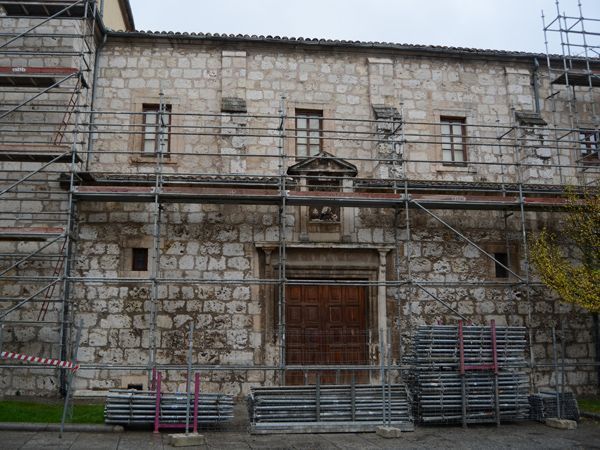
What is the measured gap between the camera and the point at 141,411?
30.4 ft

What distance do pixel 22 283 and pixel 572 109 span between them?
41.1ft

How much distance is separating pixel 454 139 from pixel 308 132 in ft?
11.0

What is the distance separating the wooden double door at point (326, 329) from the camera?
12680 mm

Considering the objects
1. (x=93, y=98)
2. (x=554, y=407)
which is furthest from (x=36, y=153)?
(x=554, y=407)

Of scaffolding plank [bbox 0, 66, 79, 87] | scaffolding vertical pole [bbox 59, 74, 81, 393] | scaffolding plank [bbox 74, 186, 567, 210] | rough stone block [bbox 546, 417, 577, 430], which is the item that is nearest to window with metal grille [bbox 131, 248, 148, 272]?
scaffolding plank [bbox 74, 186, 567, 210]

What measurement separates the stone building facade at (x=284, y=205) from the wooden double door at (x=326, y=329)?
4 cm

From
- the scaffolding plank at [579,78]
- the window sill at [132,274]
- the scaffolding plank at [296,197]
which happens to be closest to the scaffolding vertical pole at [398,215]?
the scaffolding plank at [296,197]

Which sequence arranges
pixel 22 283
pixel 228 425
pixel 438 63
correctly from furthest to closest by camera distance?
1. pixel 438 63
2. pixel 22 283
3. pixel 228 425

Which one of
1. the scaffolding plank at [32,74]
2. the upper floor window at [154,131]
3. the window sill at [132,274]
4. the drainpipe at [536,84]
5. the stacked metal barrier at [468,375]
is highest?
the drainpipe at [536,84]

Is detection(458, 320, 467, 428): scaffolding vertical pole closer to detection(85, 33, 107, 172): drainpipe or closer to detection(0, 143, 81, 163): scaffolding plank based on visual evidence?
detection(0, 143, 81, 163): scaffolding plank

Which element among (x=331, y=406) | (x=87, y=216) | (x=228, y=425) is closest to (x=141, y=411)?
(x=228, y=425)

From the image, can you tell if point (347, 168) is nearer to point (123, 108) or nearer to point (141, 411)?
point (123, 108)

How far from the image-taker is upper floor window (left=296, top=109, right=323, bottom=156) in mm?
13867

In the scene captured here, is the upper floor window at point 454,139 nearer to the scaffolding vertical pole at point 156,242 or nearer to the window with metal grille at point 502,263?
the window with metal grille at point 502,263
